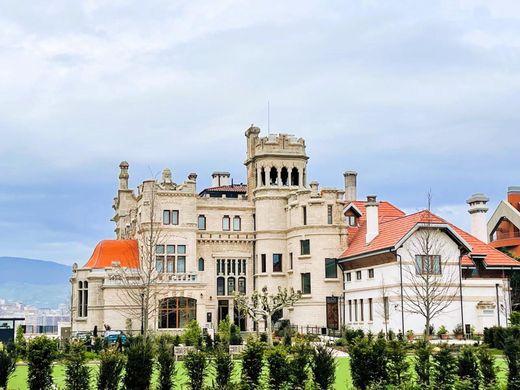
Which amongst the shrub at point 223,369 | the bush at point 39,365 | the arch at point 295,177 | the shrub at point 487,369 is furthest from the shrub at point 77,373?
the arch at point 295,177

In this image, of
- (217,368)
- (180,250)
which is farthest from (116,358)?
(180,250)

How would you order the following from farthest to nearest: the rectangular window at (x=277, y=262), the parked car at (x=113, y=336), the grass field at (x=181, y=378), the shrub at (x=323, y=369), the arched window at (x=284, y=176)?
1. the arched window at (x=284, y=176)
2. the rectangular window at (x=277, y=262)
3. the parked car at (x=113, y=336)
4. the grass field at (x=181, y=378)
5. the shrub at (x=323, y=369)

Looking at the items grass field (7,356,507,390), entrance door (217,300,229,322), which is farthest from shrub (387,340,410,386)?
entrance door (217,300,229,322)

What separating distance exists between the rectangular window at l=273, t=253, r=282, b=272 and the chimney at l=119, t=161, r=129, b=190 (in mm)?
16218

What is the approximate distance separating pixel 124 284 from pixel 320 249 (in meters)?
15.4

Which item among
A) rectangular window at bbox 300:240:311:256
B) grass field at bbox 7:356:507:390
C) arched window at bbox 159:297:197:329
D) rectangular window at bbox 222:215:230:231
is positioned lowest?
grass field at bbox 7:356:507:390

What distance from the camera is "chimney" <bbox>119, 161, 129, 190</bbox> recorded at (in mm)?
72875

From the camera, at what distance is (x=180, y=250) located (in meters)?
63.9

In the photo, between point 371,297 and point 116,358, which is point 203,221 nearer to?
point 371,297

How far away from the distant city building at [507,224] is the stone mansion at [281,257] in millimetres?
16324

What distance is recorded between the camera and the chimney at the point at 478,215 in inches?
2458

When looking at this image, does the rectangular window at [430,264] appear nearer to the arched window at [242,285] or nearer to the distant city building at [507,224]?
the arched window at [242,285]

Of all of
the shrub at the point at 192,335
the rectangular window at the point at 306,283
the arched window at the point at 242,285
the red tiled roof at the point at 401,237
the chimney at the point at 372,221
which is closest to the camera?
the shrub at the point at 192,335

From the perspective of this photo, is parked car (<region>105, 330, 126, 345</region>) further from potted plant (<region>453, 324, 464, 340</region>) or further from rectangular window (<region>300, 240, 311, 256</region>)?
potted plant (<region>453, 324, 464, 340</region>)
